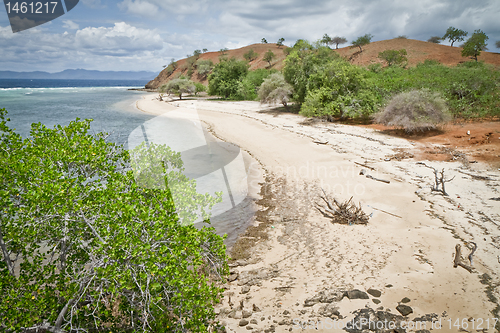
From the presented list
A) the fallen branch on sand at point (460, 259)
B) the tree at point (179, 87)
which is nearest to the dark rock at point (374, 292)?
the fallen branch on sand at point (460, 259)

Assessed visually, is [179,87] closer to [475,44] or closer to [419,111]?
[419,111]

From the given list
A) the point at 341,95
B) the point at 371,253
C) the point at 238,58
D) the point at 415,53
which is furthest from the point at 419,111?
the point at 238,58

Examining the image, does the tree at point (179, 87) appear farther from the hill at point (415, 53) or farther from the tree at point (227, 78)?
the hill at point (415, 53)

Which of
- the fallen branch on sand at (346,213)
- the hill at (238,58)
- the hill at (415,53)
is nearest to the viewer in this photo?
the fallen branch on sand at (346,213)

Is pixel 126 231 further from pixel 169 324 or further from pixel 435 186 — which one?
pixel 435 186

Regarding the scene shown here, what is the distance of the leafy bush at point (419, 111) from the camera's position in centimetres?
1584

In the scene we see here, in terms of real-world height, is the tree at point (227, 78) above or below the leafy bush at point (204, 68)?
below

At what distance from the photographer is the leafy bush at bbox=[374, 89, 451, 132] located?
15844 mm

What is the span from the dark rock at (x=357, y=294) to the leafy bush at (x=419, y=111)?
13.8 meters

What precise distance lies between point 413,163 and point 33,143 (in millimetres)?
12858

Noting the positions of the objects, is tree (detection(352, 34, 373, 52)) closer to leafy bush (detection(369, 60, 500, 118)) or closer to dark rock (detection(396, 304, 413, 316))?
leafy bush (detection(369, 60, 500, 118))

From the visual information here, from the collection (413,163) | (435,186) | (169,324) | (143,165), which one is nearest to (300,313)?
(169,324)

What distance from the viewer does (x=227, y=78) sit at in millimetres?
43844

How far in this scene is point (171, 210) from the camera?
3889 millimetres
